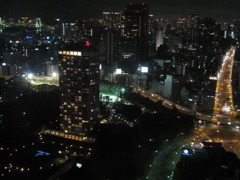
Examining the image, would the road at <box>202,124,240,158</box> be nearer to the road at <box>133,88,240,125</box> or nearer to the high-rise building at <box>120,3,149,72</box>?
the road at <box>133,88,240,125</box>

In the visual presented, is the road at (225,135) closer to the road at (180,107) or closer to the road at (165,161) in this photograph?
the road at (180,107)

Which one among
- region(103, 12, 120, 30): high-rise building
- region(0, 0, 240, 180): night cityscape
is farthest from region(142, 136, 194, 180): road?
region(103, 12, 120, 30): high-rise building

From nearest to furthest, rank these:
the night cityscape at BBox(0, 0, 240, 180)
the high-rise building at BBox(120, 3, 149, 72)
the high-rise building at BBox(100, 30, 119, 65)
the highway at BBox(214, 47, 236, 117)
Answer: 1. the night cityscape at BBox(0, 0, 240, 180)
2. the highway at BBox(214, 47, 236, 117)
3. the high-rise building at BBox(100, 30, 119, 65)
4. the high-rise building at BBox(120, 3, 149, 72)

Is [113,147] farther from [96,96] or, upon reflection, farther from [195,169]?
[195,169]

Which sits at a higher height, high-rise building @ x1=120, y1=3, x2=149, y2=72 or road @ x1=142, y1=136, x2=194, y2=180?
high-rise building @ x1=120, y1=3, x2=149, y2=72

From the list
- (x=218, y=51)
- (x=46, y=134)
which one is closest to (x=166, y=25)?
(x=218, y=51)

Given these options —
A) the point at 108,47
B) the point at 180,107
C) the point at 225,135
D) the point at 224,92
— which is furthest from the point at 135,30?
the point at 225,135
